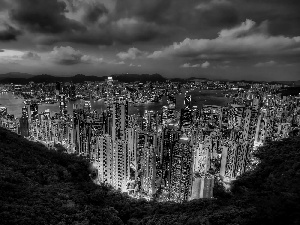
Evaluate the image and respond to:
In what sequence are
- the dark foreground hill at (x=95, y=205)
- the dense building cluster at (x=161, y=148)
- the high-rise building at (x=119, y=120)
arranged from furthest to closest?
the high-rise building at (x=119, y=120)
the dense building cluster at (x=161, y=148)
the dark foreground hill at (x=95, y=205)

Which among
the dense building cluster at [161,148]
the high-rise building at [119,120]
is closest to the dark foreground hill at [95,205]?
the dense building cluster at [161,148]

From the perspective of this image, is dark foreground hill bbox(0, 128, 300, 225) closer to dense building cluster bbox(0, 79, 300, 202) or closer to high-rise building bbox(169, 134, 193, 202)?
high-rise building bbox(169, 134, 193, 202)

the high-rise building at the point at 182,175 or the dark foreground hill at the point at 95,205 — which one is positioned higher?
the dark foreground hill at the point at 95,205

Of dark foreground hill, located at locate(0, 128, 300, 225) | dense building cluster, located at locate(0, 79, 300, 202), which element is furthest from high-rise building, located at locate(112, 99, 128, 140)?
dark foreground hill, located at locate(0, 128, 300, 225)

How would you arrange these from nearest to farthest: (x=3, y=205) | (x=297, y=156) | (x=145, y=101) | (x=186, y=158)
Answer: (x=3, y=205) < (x=297, y=156) < (x=186, y=158) < (x=145, y=101)

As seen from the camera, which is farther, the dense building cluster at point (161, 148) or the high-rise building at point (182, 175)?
the dense building cluster at point (161, 148)

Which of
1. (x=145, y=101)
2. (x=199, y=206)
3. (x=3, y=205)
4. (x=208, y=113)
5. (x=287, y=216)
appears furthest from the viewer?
(x=145, y=101)

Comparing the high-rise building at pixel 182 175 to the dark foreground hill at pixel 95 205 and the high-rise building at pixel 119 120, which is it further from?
the high-rise building at pixel 119 120

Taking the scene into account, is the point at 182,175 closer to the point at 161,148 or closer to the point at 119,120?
the point at 161,148

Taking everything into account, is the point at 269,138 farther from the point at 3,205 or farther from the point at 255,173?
the point at 3,205

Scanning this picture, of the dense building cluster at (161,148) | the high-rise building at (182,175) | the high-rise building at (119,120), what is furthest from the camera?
the high-rise building at (119,120)

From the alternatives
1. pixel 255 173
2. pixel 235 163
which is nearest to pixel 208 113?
pixel 235 163
